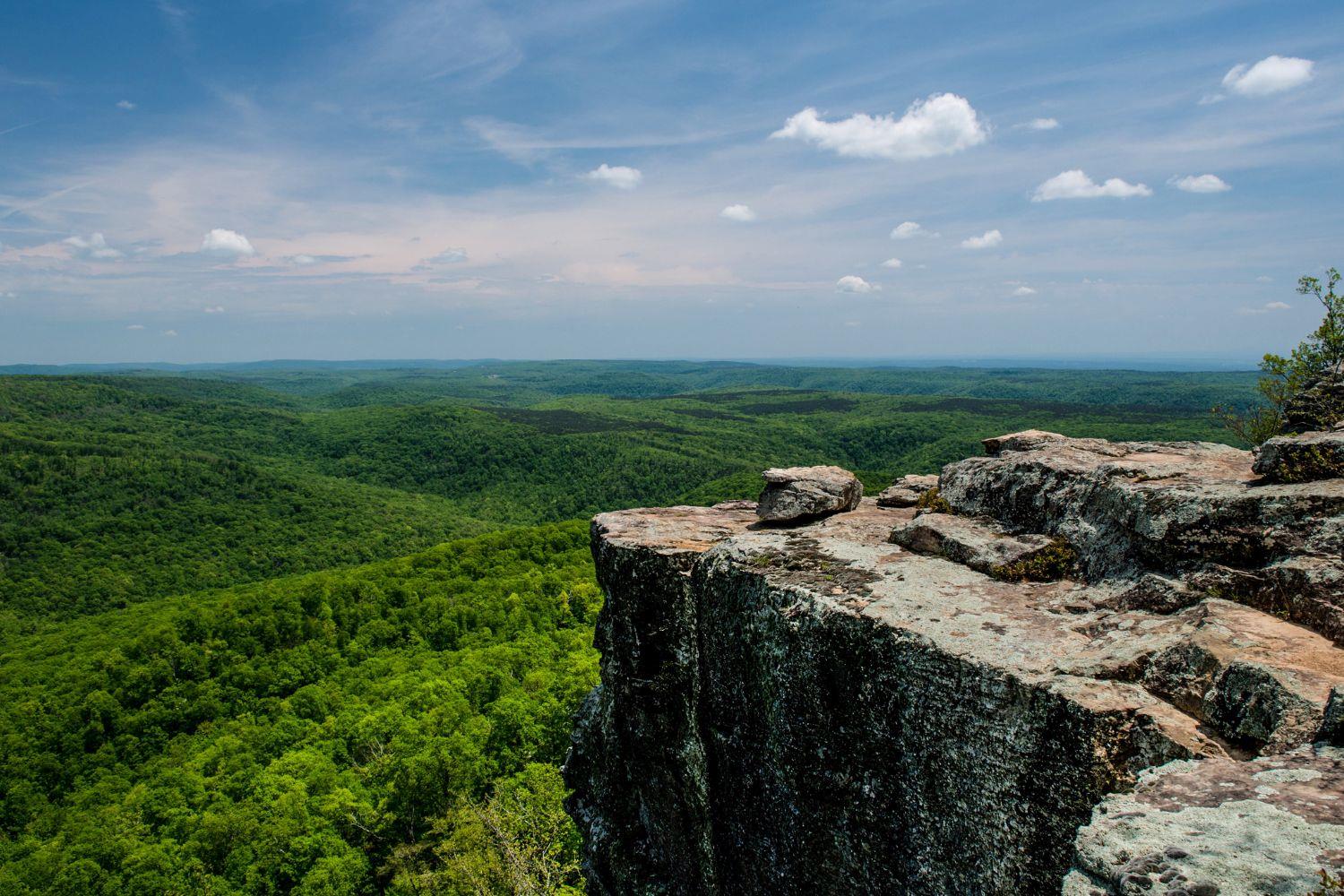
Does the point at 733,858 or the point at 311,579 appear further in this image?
the point at 311,579

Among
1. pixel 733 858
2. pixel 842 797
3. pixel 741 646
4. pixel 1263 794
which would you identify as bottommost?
pixel 733 858

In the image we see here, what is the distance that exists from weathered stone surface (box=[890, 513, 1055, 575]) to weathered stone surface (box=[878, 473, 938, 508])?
303 centimetres

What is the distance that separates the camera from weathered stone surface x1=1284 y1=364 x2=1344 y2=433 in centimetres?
1305

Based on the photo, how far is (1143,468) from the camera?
10773 mm

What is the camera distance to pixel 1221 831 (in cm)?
527

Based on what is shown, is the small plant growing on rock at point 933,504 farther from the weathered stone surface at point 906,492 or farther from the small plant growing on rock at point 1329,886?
the small plant growing on rock at point 1329,886

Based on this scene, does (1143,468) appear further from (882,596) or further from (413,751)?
(413,751)

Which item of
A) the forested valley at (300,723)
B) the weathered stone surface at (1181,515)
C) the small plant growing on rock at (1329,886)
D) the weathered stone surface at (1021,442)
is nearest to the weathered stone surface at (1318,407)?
the weathered stone surface at (1181,515)

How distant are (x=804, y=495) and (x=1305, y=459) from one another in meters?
8.57

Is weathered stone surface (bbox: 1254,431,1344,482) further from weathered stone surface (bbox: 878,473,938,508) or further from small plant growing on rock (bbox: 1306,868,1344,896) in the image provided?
weathered stone surface (bbox: 878,473,938,508)

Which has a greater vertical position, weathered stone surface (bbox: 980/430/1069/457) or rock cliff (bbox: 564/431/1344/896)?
weathered stone surface (bbox: 980/430/1069/457)

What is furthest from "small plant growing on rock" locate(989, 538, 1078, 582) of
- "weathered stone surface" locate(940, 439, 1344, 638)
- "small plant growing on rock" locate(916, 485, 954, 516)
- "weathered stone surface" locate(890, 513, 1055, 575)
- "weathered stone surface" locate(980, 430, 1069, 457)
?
"weathered stone surface" locate(980, 430, 1069, 457)

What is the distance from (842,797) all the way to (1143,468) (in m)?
7.66

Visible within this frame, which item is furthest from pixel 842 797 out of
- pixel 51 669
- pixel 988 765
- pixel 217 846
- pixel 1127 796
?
pixel 51 669
